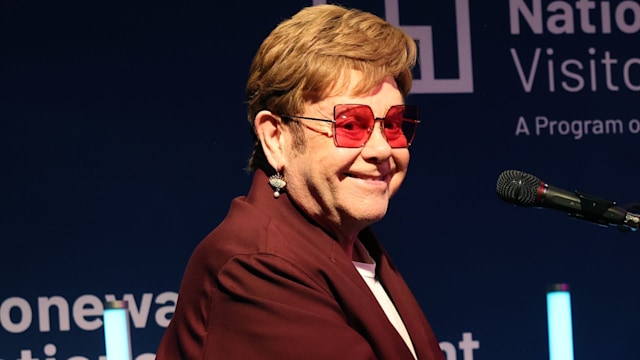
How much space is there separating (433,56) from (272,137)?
1643 millimetres

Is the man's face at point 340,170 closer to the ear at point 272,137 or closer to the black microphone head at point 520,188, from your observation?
the ear at point 272,137

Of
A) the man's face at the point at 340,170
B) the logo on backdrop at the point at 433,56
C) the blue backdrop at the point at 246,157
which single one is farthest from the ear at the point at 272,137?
the logo on backdrop at the point at 433,56

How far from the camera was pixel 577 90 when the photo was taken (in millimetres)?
3582

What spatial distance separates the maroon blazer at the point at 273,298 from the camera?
5.66ft

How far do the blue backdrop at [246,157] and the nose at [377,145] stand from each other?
4.84ft

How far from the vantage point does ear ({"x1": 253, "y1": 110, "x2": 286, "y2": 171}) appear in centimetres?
199

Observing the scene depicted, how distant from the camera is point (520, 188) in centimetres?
191

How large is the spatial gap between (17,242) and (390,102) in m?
1.72

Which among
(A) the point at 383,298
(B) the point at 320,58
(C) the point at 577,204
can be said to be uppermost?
(B) the point at 320,58

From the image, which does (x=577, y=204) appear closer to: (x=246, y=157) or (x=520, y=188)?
(x=520, y=188)

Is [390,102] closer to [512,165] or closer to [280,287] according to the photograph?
[280,287]

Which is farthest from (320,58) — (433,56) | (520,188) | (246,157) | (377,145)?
(433,56)

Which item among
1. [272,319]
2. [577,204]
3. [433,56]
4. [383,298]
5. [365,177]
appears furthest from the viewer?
[433,56]

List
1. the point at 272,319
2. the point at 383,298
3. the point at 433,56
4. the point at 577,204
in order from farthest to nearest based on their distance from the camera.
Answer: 1. the point at 433,56
2. the point at 383,298
3. the point at 577,204
4. the point at 272,319
